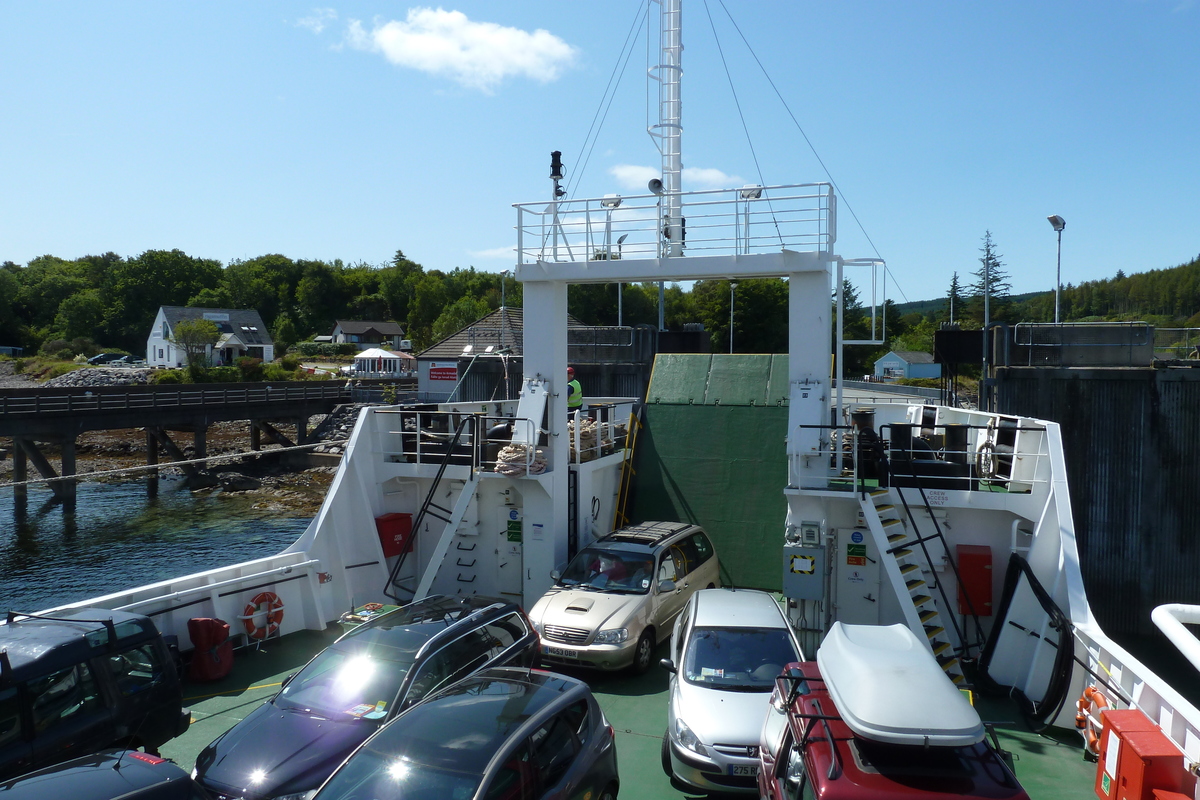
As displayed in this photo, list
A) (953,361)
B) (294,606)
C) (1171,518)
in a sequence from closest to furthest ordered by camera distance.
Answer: (294,606)
(1171,518)
(953,361)

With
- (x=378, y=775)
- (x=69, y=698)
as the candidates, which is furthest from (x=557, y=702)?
(x=69, y=698)

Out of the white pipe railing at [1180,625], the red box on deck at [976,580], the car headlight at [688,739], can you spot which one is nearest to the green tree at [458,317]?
the red box on deck at [976,580]

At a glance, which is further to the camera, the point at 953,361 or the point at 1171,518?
the point at 953,361

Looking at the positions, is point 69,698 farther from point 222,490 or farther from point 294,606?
point 222,490

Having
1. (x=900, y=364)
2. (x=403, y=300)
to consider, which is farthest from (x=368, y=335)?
(x=900, y=364)

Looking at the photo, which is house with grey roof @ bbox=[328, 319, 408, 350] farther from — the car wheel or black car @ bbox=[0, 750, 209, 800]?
black car @ bbox=[0, 750, 209, 800]

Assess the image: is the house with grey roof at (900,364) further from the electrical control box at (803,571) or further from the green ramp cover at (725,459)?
the electrical control box at (803,571)

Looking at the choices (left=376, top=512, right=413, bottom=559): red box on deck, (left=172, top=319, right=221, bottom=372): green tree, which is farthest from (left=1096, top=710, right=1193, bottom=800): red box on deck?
(left=172, top=319, right=221, bottom=372): green tree

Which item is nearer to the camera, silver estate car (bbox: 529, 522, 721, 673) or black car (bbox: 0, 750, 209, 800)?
black car (bbox: 0, 750, 209, 800)

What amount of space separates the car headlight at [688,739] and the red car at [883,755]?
1302 millimetres

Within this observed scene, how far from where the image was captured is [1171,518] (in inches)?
598

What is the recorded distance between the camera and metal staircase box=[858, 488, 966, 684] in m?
9.23

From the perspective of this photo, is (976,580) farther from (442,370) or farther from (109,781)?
(442,370)

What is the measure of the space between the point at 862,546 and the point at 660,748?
177 inches
